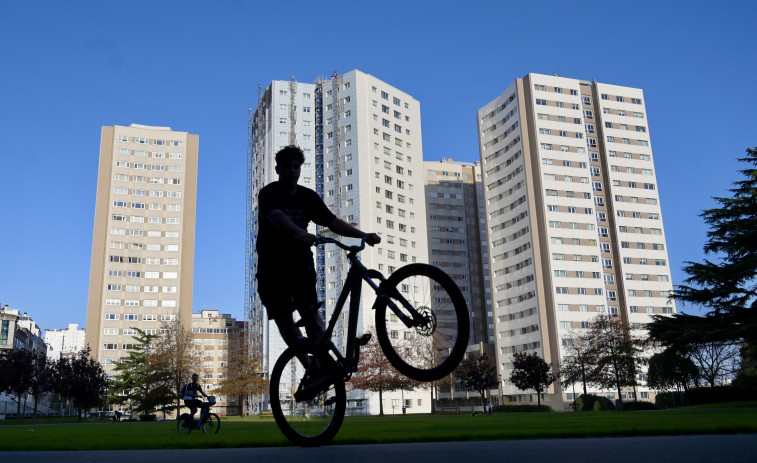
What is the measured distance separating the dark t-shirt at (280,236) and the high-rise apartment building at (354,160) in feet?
295

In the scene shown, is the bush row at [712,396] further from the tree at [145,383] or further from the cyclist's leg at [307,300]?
the tree at [145,383]

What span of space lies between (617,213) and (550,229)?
1444 centimetres

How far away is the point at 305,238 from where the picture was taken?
616cm

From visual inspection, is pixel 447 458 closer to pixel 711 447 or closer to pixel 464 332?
pixel 464 332

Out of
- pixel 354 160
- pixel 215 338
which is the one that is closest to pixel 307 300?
pixel 354 160

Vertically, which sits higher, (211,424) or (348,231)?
(348,231)

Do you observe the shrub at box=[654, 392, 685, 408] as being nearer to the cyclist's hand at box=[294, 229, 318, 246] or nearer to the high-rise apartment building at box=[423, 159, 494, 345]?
the cyclist's hand at box=[294, 229, 318, 246]

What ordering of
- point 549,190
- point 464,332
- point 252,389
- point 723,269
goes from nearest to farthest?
point 464,332 → point 723,269 → point 252,389 → point 549,190

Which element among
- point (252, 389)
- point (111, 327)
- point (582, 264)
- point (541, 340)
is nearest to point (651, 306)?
point (582, 264)

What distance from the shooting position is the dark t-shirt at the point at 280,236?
669 cm

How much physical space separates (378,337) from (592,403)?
59.7m

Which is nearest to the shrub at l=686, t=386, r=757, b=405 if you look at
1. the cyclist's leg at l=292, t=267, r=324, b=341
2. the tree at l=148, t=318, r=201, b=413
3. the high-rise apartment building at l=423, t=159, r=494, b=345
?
the cyclist's leg at l=292, t=267, r=324, b=341

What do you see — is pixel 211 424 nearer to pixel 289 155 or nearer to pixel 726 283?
pixel 289 155

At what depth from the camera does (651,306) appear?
101m
